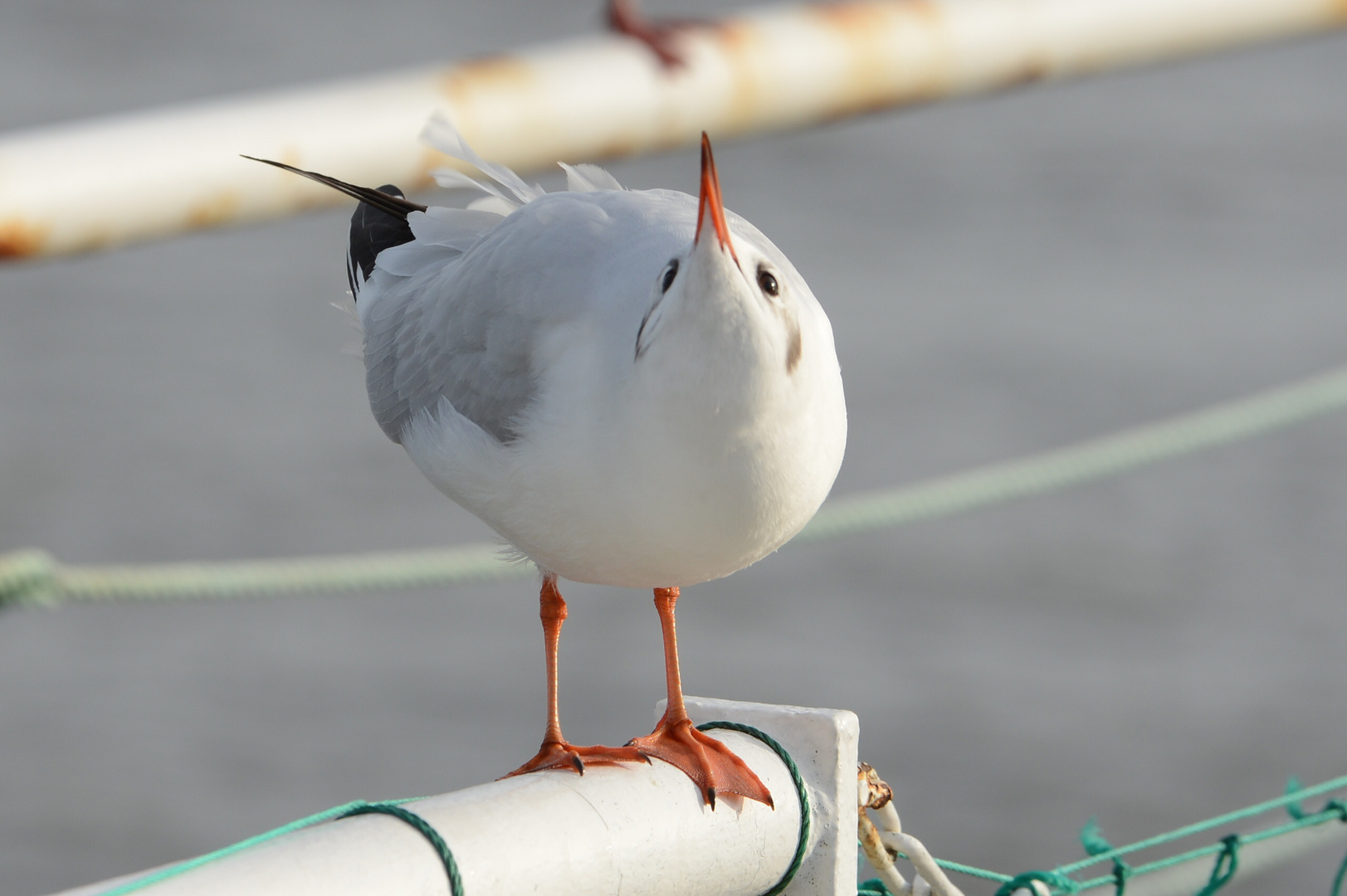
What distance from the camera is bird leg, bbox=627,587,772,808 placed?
1308mm

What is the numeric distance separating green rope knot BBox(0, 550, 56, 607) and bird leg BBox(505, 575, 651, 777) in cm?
80

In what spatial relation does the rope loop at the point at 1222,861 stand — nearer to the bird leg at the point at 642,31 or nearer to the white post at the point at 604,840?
the white post at the point at 604,840

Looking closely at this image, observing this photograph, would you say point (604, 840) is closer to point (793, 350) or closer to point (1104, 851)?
point (793, 350)

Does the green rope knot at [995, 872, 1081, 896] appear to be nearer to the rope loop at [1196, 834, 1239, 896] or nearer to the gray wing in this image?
the rope loop at [1196, 834, 1239, 896]

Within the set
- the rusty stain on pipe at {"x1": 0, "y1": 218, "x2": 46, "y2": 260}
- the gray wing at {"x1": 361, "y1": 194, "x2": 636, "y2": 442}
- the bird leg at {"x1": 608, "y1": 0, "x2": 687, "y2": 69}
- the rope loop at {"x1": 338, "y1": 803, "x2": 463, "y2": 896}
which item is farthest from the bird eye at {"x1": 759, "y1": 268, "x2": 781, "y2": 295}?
the bird leg at {"x1": 608, "y1": 0, "x2": 687, "y2": 69}

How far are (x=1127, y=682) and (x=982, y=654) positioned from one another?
1.42 ft

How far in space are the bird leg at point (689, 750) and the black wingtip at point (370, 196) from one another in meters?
0.48

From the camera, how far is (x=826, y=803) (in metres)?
1.37

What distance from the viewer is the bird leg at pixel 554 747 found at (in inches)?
58.1

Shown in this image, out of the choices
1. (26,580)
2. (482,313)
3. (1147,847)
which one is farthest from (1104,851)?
(26,580)

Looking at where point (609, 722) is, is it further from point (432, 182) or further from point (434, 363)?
point (434, 363)

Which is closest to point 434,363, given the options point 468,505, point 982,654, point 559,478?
point 468,505

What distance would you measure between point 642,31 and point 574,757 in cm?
114

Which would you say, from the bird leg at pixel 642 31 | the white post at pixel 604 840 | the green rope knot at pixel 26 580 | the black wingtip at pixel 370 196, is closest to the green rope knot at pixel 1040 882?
the white post at pixel 604 840
